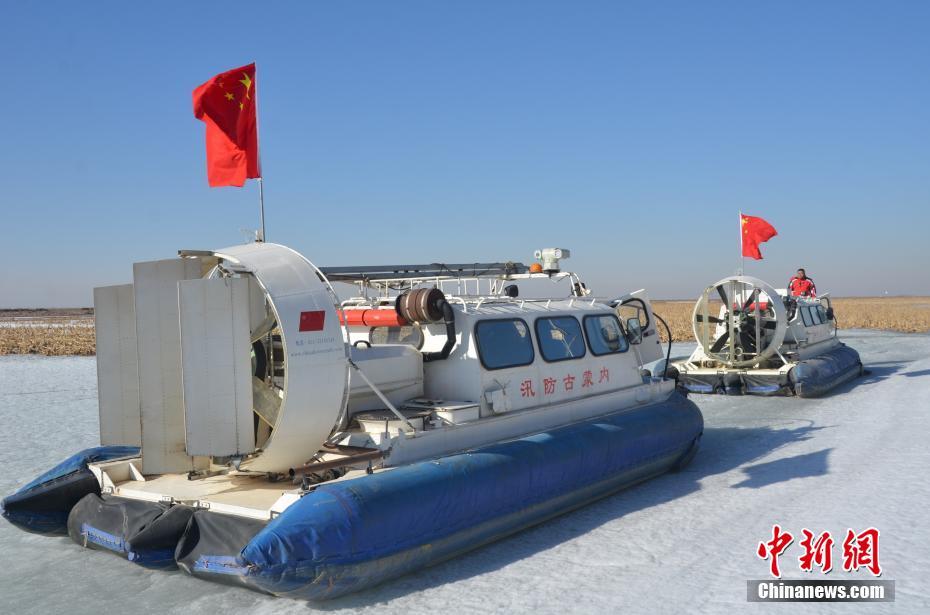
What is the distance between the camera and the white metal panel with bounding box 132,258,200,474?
567cm

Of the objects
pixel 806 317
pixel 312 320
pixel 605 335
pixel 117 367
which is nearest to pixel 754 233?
pixel 806 317

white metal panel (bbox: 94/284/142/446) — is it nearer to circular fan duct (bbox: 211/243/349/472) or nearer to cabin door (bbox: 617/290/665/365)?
circular fan duct (bbox: 211/243/349/472)

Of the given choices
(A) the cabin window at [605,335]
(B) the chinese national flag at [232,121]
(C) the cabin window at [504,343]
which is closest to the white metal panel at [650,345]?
(A) the cabin window at [605,335]

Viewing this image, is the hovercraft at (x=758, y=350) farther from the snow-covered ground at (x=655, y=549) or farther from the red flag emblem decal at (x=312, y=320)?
the red flag emblem decal at (x=312, y=320)

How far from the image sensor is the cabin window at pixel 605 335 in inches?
321

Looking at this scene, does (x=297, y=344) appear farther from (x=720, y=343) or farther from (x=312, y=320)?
(x=720, y=343)

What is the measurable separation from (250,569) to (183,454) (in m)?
1.67

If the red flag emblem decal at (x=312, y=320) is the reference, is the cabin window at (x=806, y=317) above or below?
below

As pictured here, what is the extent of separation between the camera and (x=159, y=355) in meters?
5.74

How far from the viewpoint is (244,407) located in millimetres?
5469

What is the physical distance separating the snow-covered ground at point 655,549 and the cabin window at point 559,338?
1.42 m

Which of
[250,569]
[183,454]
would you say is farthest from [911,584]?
[183,454]

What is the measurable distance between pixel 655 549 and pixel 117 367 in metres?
4.35

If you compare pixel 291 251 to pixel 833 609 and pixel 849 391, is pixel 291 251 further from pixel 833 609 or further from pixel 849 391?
pixel 849 391
